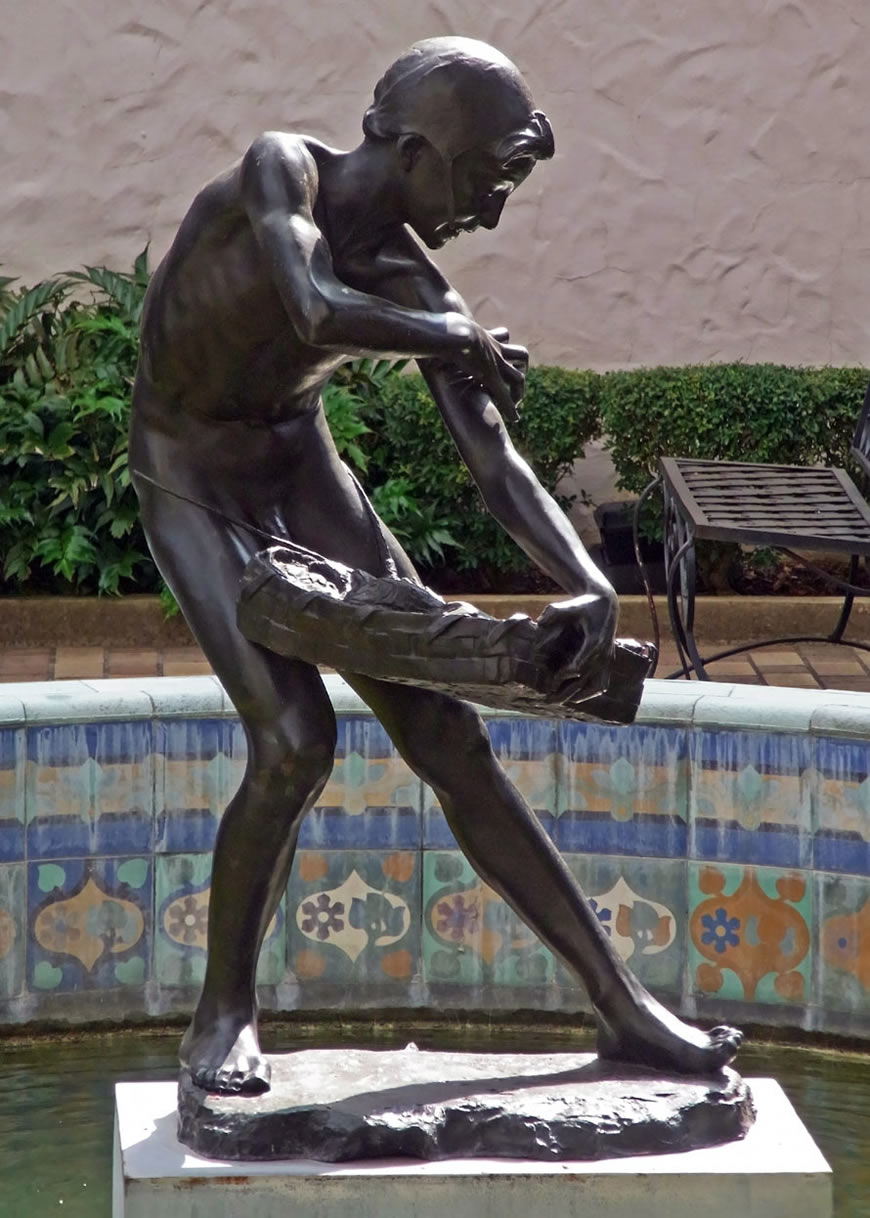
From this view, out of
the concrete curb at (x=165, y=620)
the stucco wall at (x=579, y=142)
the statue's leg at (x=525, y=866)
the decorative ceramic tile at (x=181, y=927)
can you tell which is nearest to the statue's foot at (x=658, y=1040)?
the statue's leg at (x=525, y=866)

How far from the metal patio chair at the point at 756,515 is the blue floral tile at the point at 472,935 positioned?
186 centimetres

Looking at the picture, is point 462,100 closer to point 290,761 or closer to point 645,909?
point 290,761

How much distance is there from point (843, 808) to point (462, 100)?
1997mm

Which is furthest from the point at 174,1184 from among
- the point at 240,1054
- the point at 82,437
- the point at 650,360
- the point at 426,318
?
the point at 650,360

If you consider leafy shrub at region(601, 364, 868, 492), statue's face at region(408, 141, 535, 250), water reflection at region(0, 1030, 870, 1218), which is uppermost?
leafy shrub at region(601, 364, 868, 492)

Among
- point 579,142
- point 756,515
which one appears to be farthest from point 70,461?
point 756,515

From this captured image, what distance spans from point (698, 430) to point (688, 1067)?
5.26 meters

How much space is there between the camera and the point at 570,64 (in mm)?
9344

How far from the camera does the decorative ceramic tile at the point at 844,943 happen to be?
4.51 meters

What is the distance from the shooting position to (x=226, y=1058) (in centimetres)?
339

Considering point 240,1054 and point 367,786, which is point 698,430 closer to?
point 367,786

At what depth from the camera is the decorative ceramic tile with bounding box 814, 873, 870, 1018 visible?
451cm

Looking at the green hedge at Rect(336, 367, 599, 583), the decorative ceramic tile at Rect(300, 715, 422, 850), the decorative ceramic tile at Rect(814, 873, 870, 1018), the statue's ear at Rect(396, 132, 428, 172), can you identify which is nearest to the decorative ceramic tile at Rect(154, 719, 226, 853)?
the decorative ceramic tile at Rect(300, 715, 422, 850)

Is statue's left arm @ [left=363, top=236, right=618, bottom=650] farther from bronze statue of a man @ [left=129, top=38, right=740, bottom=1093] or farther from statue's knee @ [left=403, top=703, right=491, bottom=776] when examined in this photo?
statue's knee @ [left=403, top=703, right=491, bottom=776]
